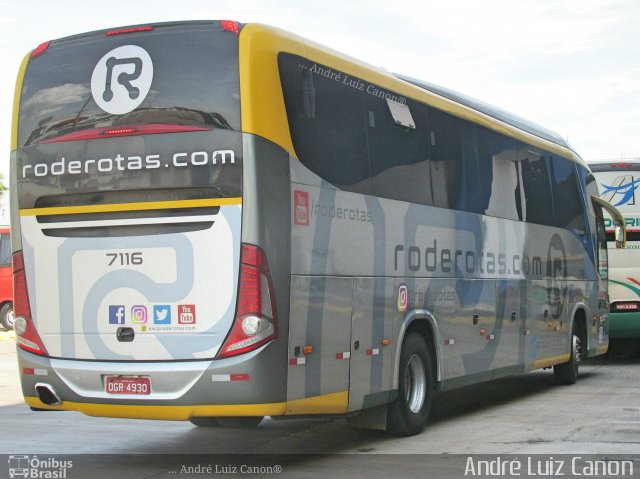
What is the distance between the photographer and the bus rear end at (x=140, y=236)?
28.3ft

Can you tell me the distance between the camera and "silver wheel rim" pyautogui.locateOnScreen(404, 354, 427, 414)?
11.2 m

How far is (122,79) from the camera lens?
358 inches

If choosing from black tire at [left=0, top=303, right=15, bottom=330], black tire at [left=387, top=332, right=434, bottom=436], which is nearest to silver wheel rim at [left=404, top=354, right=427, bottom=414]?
black tire at [left=387, top=332, right=434, bottom=436]

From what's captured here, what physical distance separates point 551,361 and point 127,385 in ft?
27.1

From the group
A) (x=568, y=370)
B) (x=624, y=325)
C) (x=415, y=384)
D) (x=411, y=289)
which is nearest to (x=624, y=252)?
(x=624, y=325)

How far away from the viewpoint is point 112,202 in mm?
9023

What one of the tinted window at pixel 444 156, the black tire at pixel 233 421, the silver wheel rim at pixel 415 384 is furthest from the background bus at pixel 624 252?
the black tire at pixel 233 421

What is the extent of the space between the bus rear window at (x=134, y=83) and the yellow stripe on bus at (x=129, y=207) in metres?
0.59

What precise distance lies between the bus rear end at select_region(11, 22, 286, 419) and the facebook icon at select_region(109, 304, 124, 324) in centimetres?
1

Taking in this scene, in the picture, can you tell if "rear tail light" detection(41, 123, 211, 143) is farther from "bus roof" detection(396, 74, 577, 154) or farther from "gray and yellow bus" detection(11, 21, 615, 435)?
"bus roof" detection(396, 74, 577, 154)

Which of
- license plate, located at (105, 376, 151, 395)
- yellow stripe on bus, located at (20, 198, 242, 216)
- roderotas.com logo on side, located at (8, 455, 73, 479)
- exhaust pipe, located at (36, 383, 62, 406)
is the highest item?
yellow stripe on bus, located at (20, 198, 242, 216)

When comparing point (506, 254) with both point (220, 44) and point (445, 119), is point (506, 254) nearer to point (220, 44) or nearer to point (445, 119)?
point (445, 119)

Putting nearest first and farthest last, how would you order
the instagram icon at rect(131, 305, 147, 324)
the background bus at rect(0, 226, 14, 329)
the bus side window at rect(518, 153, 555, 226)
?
the instagram icon at rect(131, 305, 147, 324) → the bus side window at rect(518, 153, 555, 226) → the background bus at rect(0, 226, 14, 329)

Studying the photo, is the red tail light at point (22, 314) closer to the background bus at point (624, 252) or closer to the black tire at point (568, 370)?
the black tire at point (568, 370)
